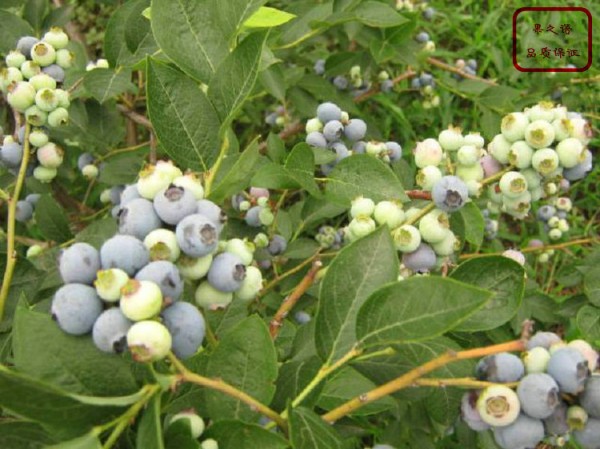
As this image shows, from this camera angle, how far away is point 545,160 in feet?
4.49

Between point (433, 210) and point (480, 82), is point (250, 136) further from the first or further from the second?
point (433, 210)

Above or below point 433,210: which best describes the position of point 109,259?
above

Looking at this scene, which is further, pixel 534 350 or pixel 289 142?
pixel 289 142

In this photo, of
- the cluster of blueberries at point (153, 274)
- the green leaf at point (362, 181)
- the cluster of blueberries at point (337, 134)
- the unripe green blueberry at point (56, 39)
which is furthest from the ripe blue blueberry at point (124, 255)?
the unripe green blueberry at point (56, 39)

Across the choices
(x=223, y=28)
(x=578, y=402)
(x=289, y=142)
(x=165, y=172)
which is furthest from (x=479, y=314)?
(x=289, y=142)

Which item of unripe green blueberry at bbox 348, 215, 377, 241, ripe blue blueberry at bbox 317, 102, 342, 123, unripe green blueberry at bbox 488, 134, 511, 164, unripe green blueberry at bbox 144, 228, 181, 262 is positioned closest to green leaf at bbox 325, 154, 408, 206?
unripe green blueberry at bbox 348, 215, 377, 241

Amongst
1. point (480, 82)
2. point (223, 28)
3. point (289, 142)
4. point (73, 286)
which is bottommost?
point (289, 142)

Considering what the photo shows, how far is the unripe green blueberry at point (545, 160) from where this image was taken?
1367 millimetres

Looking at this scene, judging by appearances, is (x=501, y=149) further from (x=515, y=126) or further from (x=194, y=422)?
(x=194, y=422)

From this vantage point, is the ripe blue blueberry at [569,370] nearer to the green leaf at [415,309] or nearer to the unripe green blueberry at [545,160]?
the green leaf at [415,309]

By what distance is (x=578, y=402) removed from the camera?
1074 millimetres

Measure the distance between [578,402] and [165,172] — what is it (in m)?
0.82

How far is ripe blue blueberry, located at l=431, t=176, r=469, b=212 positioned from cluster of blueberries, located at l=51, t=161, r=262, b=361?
46cm

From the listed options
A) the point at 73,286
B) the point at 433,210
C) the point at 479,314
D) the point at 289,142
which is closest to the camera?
the point at 73,286
